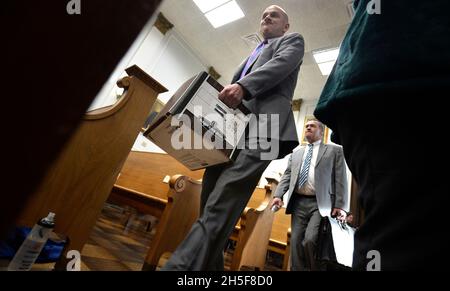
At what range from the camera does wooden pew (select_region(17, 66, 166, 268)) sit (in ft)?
3.42

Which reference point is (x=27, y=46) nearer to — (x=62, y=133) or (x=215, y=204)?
(x=62, y=133)

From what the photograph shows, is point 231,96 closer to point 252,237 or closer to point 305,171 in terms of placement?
point 252,237

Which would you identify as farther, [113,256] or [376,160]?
[113,256]

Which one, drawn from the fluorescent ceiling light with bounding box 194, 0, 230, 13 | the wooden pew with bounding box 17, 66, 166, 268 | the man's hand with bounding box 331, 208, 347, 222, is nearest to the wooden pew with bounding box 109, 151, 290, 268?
the man's hand with bounding box 331, 208, 347, 222

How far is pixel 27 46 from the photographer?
0.18 m

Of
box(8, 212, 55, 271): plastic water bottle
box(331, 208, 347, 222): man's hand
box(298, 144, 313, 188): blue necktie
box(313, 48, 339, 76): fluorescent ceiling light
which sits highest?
box(313, 48, 339, 76): fluorescent ceiling light

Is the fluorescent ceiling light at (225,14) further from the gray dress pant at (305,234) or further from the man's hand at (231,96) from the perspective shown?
the man's hand at (231,96)

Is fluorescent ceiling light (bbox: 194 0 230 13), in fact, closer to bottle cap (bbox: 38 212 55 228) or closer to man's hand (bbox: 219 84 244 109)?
man's hand (bbox: 219 84 244 109)

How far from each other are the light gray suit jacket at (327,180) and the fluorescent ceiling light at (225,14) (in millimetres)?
3346

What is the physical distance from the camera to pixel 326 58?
4.95 metres

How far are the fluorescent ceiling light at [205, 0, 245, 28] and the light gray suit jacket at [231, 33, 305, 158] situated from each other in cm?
378

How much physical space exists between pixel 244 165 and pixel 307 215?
131 cm
